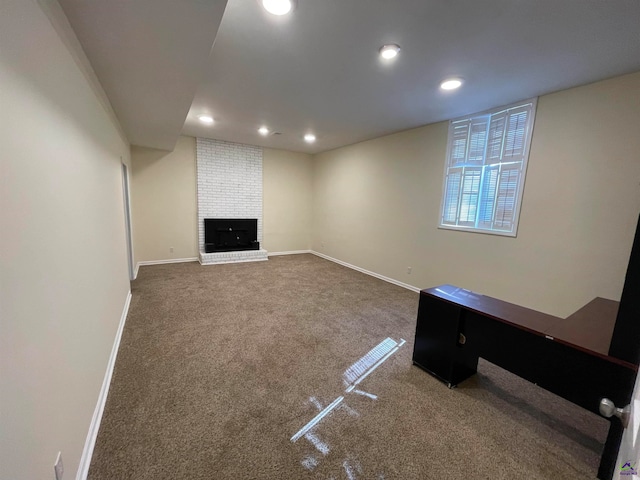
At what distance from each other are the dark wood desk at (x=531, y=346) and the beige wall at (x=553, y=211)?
0.72m

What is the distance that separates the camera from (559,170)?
2662 millimetres

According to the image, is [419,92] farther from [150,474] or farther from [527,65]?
[150,474]

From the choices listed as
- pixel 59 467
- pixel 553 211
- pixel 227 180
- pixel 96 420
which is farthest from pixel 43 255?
pixel 227 180

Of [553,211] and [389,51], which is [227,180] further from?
[553,211]

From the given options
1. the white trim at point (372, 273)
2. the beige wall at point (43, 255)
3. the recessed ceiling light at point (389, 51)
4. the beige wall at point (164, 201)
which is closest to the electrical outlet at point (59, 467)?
the beige wall at point (43, 255)

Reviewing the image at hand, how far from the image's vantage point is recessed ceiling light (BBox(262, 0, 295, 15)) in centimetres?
150

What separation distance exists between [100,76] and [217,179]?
367 centimetres

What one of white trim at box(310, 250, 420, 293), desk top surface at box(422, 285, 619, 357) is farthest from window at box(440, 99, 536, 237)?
desk top surface at box(422, 285, 619, 357)

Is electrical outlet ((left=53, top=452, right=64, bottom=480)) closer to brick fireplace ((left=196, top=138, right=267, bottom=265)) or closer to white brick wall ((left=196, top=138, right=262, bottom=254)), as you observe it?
brick fireplace ((left=196, top=138, right=267, bottom=265))

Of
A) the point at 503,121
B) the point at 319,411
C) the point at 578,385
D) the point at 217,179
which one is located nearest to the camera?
the point at 578,385

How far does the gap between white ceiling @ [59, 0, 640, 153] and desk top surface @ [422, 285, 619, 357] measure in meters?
1.90

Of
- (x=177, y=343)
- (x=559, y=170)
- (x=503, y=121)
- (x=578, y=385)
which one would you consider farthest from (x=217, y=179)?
(x=578, y=385)

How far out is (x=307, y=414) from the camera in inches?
68.3

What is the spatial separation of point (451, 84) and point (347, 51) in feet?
3.90
